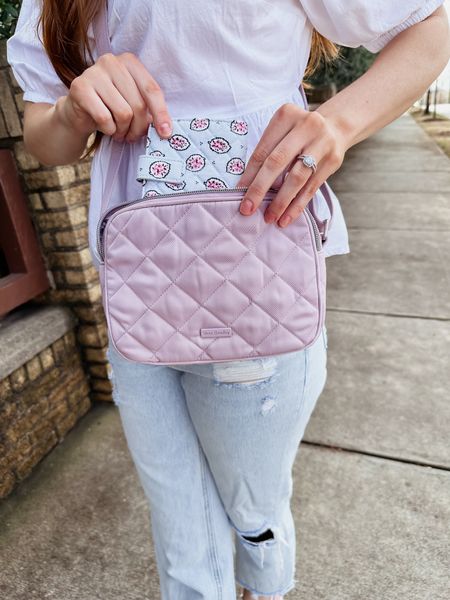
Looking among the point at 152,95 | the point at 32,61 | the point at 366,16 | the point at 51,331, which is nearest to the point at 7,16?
the point at 32,61

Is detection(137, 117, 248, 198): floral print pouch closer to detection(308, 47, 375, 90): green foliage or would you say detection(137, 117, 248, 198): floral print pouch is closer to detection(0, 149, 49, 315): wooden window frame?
detection(0, 149, 49, 315): wooden window frame

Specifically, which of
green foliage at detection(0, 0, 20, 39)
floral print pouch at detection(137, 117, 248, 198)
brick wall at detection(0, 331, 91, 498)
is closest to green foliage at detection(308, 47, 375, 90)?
green foliage at detection(0, 0, 20, 39)

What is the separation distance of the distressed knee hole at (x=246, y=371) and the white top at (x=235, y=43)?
305mm

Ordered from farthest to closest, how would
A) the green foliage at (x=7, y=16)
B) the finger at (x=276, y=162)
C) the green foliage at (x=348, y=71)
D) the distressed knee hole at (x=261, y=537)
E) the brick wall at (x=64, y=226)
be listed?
the green foliage at (x=348, y=71), the brick wall at (x=64, y=226), the green foliage at (x=7, y=16), the distressed knee hole at (x=261, y=537), the finger at (x=276, y=162)

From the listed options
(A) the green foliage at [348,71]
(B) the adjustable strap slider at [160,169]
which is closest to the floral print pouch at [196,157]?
(B) the adjustable strap slider at [160,169]

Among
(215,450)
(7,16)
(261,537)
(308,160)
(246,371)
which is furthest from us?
(7,16)

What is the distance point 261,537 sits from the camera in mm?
1218

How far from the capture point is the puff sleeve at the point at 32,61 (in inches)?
38.3

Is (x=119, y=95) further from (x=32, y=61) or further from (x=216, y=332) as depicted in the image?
(x=216, y=332)

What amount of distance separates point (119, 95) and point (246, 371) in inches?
21.1

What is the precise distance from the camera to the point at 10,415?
6.55 feet

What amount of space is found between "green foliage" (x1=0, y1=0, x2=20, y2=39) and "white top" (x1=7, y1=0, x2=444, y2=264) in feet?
4.05

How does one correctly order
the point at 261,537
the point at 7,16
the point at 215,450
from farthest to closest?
the point at 7,16 → the point at 261,537 → the point at 215,450

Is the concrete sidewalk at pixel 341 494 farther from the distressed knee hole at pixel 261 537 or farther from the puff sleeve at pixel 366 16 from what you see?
the puff sleeve at pixel 366 16
